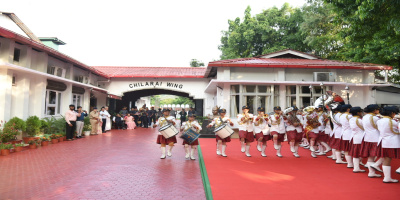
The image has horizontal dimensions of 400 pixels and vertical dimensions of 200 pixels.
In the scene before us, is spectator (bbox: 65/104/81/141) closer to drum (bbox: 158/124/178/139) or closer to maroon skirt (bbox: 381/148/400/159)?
drum (bbox: 158/124/178/139)

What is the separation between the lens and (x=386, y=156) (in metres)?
5.05

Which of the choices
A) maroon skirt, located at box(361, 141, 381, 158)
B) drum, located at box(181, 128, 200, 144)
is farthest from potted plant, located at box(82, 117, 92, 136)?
maroon skirt, located at box(361, 141, 381, 158)

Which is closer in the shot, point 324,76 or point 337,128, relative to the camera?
point 337,128

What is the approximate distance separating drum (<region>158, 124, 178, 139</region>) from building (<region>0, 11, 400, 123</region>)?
5.52 meters

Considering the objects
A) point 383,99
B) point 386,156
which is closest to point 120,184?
point 386,156

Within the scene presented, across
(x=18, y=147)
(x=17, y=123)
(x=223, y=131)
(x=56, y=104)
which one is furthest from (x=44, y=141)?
(x=223, y=131)

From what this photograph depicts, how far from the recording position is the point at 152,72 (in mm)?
18734

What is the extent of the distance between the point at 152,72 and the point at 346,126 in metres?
14.5

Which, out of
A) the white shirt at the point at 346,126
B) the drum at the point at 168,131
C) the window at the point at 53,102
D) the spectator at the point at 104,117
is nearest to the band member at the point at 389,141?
the white shirt at the point at 346,126

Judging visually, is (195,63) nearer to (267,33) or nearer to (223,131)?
(267,33)

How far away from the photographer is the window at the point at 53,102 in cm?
1198

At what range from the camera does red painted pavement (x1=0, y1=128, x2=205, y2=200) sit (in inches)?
173

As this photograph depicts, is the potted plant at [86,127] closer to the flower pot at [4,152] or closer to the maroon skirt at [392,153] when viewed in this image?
the flower pot at [4,152]

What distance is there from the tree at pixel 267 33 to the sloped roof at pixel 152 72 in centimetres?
840
